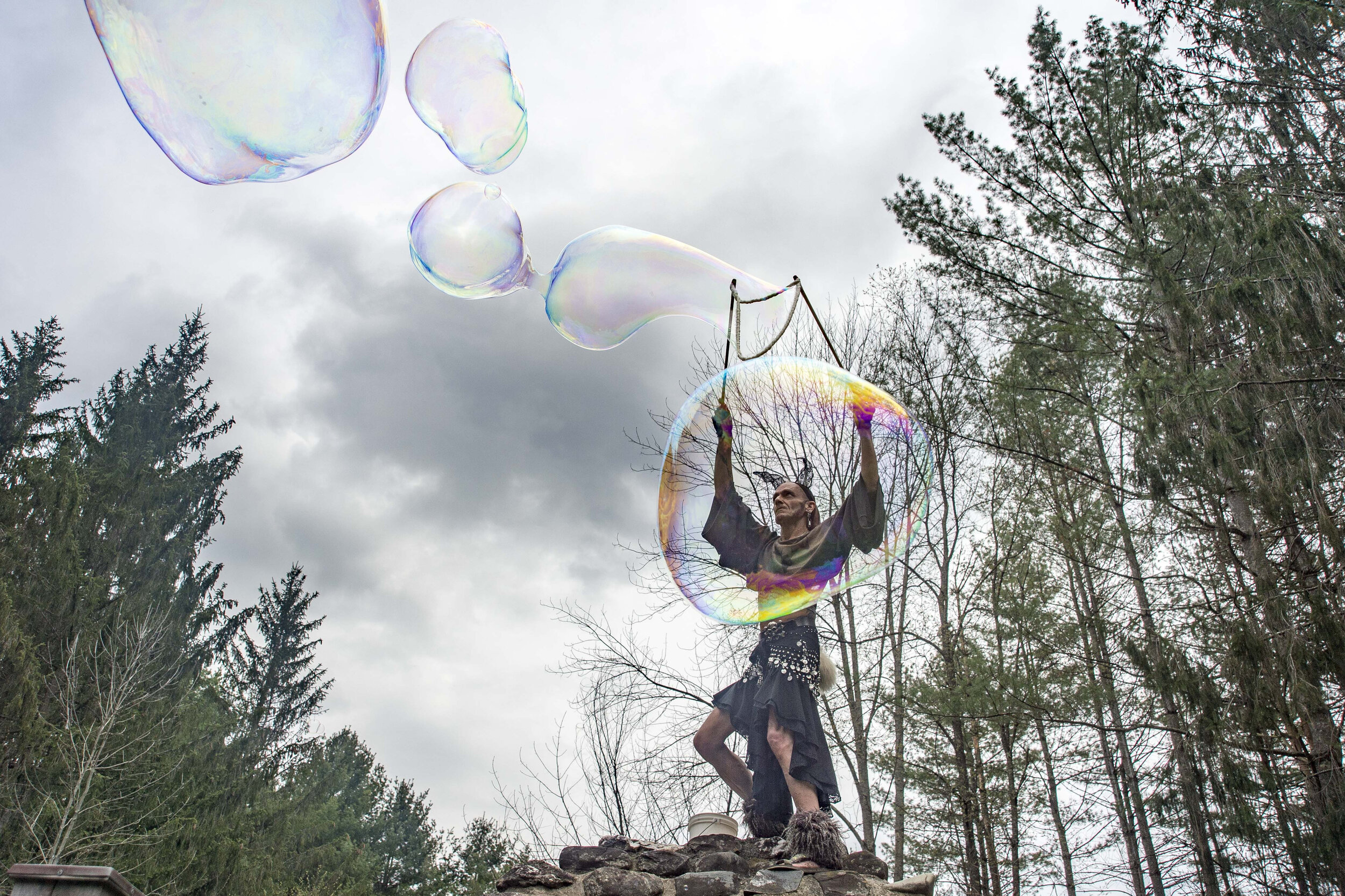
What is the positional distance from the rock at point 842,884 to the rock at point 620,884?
77 cm

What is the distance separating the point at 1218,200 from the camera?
7680 millimetres

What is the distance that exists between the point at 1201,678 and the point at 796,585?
15.8ft

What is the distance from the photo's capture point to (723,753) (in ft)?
14.5

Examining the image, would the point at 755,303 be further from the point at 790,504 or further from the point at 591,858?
the point at 591,858

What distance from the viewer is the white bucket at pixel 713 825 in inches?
A: 178

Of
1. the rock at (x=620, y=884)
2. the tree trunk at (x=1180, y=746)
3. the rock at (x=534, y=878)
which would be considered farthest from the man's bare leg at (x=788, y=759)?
the tree trunk at (x=1180, y=746)

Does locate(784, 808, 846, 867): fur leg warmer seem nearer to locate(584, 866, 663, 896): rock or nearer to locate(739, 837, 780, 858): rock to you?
locate(739, 837, 780, 858): rock

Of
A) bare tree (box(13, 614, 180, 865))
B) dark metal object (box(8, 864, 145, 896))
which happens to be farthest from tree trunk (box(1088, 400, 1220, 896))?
bare tree (box(13, 614, 180, 865))

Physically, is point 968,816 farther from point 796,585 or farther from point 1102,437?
point 796,585

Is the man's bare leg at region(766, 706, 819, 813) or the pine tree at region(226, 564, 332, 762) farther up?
the pine tree at region(226, 564, 332, 762)

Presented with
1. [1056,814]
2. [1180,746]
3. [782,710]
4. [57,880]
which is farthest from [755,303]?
[1056,814]

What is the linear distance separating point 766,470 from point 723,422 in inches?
17.9

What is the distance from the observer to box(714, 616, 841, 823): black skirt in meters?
4.09

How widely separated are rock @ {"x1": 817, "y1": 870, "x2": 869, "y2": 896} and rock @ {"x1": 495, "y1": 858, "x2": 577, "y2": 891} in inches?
48.4
